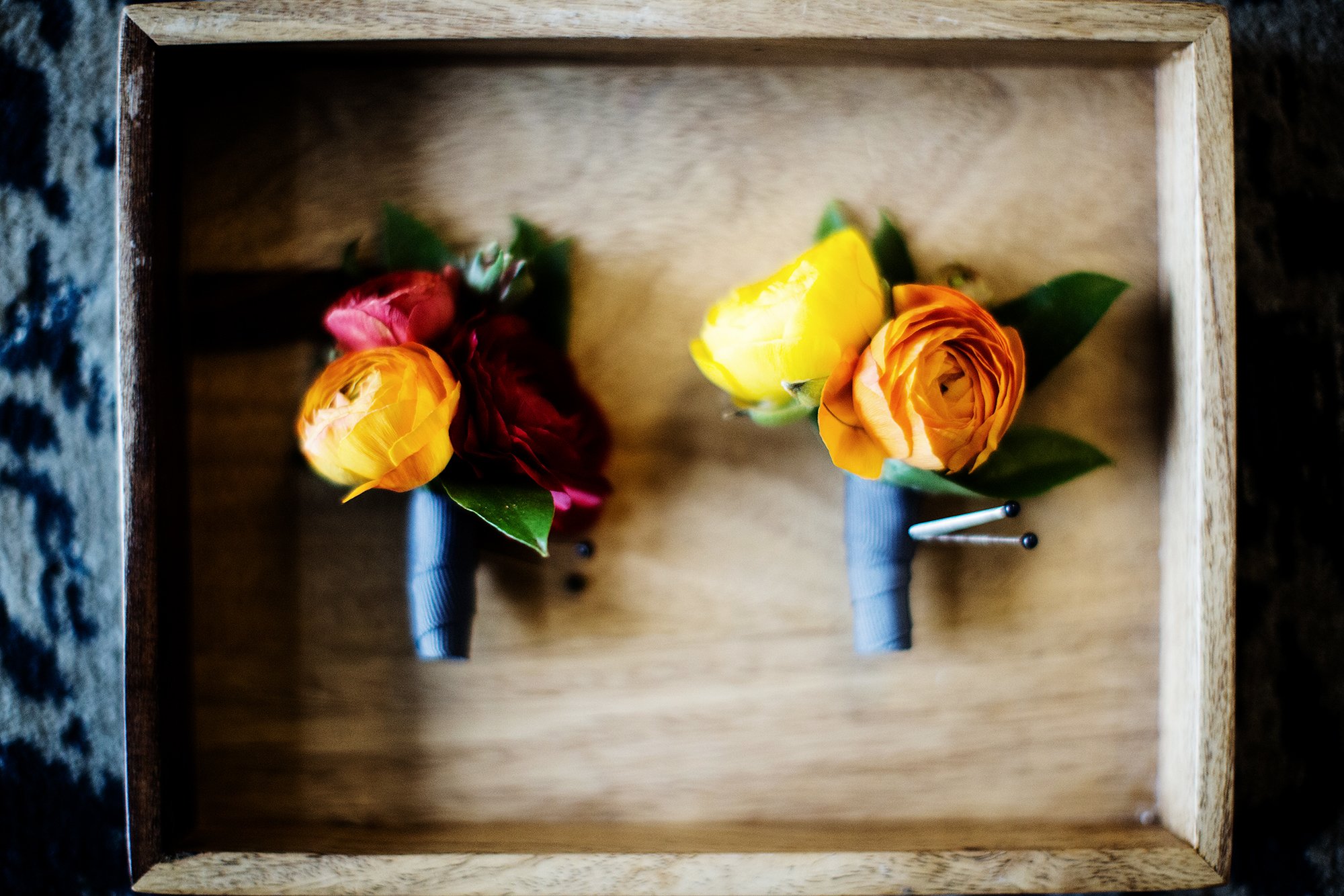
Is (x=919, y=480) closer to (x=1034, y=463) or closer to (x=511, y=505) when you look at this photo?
(x=1034, y=463)

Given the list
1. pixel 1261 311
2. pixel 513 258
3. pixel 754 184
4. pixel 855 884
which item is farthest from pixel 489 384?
pixel 1261 311

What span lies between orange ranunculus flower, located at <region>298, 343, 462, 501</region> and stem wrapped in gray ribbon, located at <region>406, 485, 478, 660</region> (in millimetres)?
39

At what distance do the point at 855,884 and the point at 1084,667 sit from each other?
0.58ft

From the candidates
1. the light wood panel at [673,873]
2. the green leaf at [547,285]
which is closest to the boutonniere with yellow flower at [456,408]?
the green leaf at [547,285]

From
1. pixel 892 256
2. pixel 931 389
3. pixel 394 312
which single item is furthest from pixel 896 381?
pixel 394 312

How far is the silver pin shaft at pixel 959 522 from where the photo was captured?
1.12 ft

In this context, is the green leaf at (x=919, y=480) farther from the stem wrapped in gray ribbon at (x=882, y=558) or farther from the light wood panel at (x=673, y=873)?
the light wood panel at (x=673, y=873)

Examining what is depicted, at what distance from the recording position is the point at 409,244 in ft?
1.38

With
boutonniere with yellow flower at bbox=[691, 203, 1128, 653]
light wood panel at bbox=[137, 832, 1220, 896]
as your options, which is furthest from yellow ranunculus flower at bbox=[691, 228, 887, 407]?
light wood panel at bbox=[137, 832, 1220, 896]

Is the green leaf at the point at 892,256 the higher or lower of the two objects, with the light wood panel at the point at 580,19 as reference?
lower

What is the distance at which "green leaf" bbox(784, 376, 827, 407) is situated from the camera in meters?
0.35

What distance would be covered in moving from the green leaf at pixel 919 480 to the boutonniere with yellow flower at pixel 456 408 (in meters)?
0.15

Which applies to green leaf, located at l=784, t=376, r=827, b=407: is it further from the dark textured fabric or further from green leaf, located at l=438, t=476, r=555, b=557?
the dark textured fabric

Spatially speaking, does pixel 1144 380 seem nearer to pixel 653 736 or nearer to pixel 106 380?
pixel 653 736
